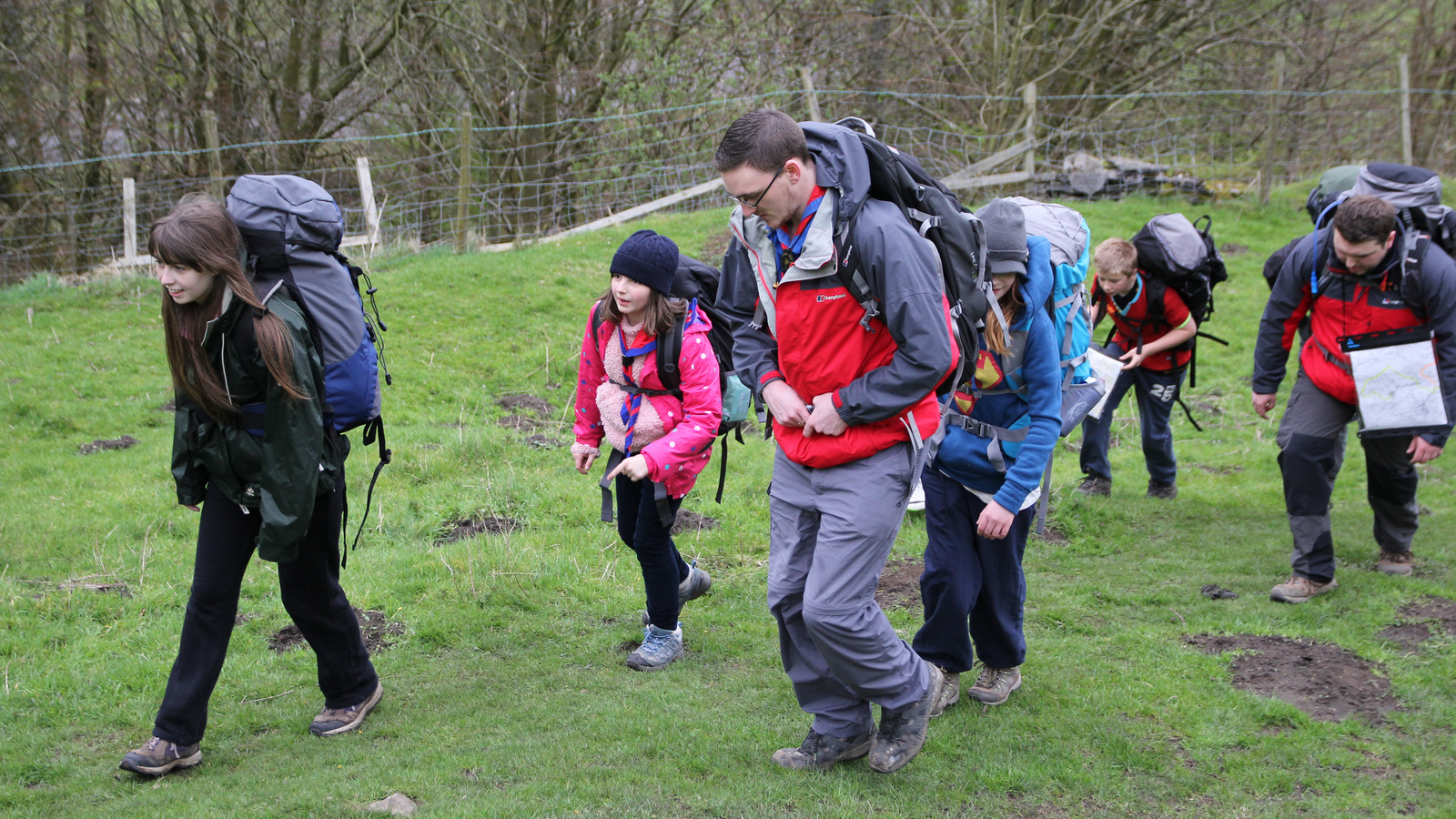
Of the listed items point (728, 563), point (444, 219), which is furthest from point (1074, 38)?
point (728, 563)

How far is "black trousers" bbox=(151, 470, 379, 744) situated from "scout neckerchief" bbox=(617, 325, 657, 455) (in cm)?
116

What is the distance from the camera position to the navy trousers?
12.9 feet

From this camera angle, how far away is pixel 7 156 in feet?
49.5

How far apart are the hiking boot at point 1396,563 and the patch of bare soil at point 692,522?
156 inches

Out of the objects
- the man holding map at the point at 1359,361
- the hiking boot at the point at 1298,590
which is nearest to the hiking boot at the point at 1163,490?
the man holding map at the point at 1359,361

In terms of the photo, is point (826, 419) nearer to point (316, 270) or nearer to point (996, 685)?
point (996, 685)

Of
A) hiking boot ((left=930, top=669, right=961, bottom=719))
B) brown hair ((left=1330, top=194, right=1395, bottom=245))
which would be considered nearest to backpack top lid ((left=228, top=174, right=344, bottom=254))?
hiking boot ((left=930, top=669, right=961, bottom=719))

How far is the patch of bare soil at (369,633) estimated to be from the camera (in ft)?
16.3

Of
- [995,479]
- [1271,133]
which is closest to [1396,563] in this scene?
[995,479]

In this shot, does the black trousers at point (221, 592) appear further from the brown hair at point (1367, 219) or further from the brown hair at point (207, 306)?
the brown hair at point (1367, 219)

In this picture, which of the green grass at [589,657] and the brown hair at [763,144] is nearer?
the brown hair at [763,144]

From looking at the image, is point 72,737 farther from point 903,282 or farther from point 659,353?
point 903,282

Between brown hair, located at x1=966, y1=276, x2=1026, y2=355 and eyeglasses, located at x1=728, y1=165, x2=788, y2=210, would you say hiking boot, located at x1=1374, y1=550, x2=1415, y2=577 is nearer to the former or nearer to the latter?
brown hair, located at x1=966, y1=276, x2=1026, y2=355

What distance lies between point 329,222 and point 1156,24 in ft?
57.7
